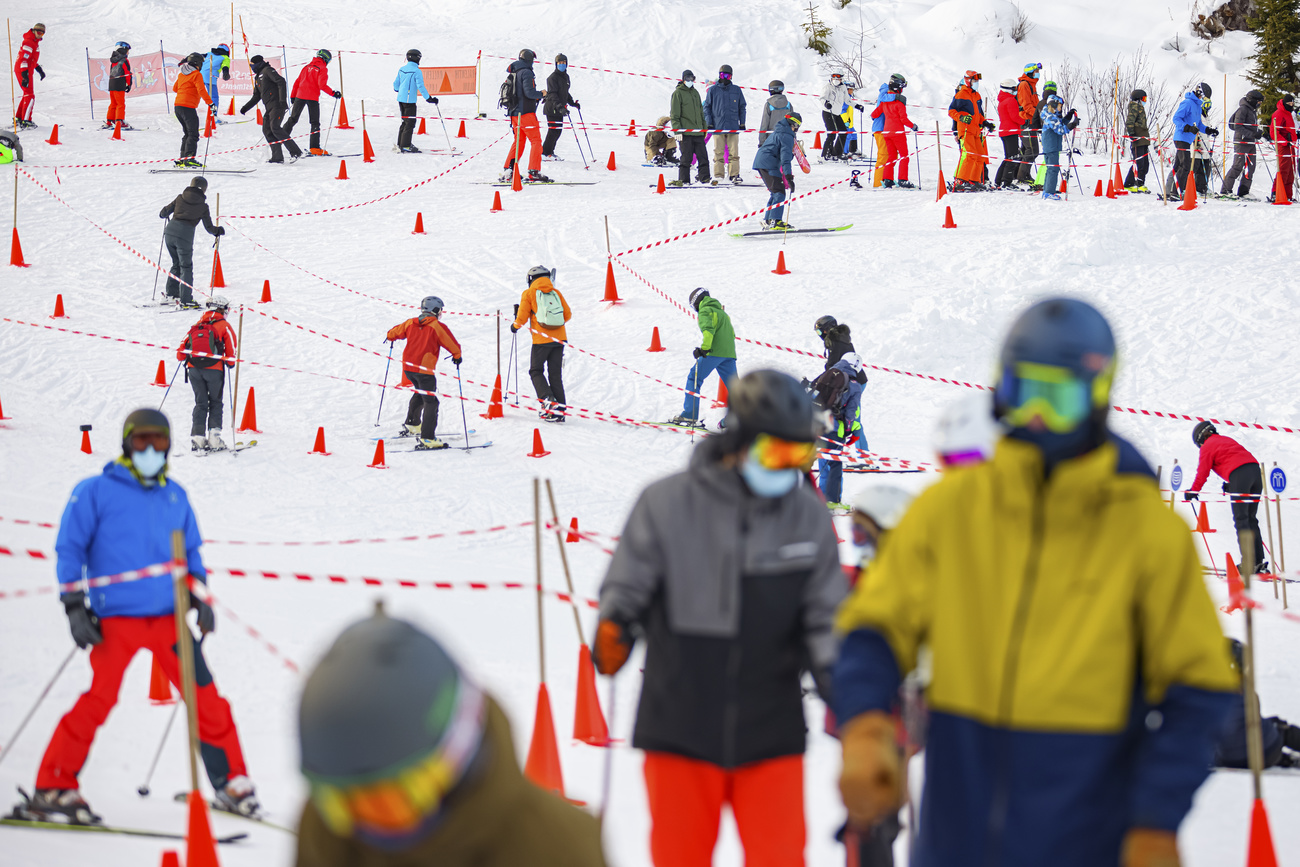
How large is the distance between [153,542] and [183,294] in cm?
1169

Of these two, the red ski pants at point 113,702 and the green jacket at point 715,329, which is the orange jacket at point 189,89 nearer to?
the green jacket at point 715,329

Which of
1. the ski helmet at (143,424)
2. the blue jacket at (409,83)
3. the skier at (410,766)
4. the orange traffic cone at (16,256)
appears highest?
the blue jacket at (409,83)

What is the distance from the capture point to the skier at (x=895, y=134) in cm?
1967

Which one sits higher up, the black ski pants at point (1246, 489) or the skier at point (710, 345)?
the skier at point (710, 345)

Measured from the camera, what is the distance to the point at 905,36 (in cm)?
3403

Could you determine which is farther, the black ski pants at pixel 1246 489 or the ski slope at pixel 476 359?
the black ski pants at pixel 1246 489

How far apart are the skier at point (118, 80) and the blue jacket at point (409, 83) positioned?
16.9 feet

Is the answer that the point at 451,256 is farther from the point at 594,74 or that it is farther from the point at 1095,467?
the point at 1095,467

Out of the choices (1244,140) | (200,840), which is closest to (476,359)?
(200,840)

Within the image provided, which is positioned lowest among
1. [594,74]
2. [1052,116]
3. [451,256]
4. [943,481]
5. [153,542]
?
[153,542]

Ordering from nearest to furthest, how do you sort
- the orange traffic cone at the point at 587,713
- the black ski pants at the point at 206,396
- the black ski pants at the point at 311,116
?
the orange traffic cone at the point at 587,713 < the black ski pants at the point at 206,396 < the black ski pants at the point at 311,116

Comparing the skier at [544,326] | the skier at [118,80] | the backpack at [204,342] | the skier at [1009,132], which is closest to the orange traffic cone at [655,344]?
the skier at [544,326]

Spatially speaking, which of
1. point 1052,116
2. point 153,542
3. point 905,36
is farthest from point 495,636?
point 905,36

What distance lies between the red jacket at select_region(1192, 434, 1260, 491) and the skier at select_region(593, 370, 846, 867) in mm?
Result: 7460
